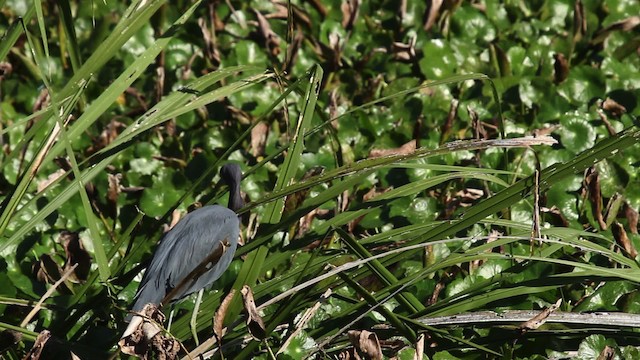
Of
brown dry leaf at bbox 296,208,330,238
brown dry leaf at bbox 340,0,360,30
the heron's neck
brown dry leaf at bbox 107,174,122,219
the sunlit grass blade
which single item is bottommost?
brown dry leaf at bbox 296,208,330,238

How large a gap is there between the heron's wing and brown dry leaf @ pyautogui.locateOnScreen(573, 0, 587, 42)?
1.85m

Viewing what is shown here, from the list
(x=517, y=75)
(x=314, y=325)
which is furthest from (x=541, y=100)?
(x=314, y=325)

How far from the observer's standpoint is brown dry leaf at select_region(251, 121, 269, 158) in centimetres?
329

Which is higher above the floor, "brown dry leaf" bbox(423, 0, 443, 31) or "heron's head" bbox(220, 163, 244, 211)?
"heron's head" bbox(220, 163, 244, 211)

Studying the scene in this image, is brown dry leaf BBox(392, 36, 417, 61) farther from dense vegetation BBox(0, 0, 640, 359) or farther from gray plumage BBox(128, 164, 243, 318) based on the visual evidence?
gray plumage BBox(128, 164, 243, 318)

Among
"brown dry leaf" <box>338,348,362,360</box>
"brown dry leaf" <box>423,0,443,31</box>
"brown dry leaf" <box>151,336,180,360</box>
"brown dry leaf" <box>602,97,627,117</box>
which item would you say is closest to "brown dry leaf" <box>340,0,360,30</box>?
"brown dry leaf" <box>423,0,443,31</box>

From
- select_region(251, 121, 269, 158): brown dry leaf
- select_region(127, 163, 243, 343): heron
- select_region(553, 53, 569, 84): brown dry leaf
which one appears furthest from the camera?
select_region(553, 53, 569, 84): brown dry leaf

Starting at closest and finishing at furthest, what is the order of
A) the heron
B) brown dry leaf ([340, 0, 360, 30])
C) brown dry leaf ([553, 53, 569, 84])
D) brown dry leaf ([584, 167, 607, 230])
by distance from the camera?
the heron → brown dry leaf ([584, 167, 607, 230]) → brown dry leaf ([553, 53, 569, 84]) → brown dry leaf ([340, 0, 360, 30])

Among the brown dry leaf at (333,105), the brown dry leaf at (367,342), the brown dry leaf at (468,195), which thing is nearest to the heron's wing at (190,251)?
the brown dry leaf at (367,342)

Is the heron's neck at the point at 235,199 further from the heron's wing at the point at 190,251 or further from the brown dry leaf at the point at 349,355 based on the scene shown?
the brown dry leaf at the point at 349,355

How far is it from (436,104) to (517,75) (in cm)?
33

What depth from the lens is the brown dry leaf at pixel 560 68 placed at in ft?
11.5

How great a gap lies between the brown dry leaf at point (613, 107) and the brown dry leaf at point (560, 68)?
0.21 m

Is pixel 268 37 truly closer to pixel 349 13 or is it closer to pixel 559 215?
pixel 349 13
